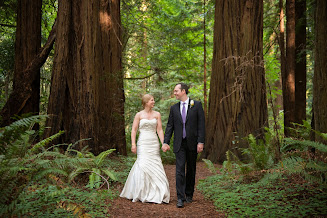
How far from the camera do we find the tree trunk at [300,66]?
12867mm

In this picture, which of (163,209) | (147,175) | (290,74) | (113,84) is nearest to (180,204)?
(163,209)

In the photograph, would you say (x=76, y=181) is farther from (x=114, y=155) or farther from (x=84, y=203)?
(x=114, y=155)

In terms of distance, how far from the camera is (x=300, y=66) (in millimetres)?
13688

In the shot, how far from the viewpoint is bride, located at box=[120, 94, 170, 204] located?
6258mm

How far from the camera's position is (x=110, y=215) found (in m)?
4.99

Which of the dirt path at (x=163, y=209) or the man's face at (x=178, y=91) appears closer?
the dirt path at (x=163, y=209)

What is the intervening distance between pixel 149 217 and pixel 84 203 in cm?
118

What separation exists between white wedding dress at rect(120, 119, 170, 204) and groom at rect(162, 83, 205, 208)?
1.76 feet

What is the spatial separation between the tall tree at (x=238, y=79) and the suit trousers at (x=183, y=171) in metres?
3.97

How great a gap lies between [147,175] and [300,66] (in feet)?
33.4

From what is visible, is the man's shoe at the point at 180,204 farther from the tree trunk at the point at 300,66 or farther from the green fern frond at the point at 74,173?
the tree trunk at the point at 300,66

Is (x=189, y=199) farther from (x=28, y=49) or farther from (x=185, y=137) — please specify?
(x=28, y=49)

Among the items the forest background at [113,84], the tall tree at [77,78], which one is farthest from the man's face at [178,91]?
the tall tree at [77,78]

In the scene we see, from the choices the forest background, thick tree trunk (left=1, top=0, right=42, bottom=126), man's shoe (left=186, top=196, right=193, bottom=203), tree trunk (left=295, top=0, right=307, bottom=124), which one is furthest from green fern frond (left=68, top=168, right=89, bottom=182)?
tree trunk (left=295, top=0, right=307, bottom=124)
